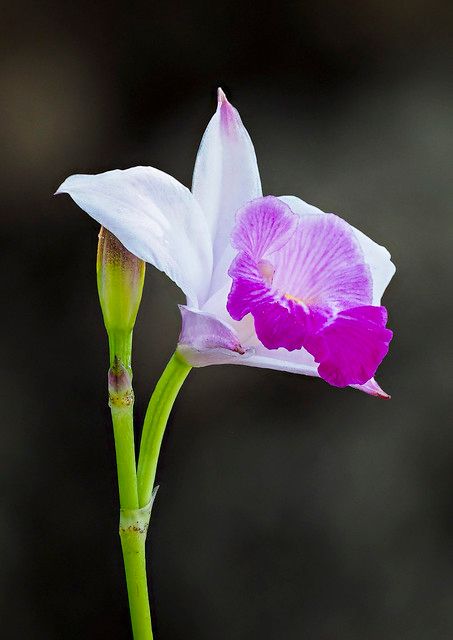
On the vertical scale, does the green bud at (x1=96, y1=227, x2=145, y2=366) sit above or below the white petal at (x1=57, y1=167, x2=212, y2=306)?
below

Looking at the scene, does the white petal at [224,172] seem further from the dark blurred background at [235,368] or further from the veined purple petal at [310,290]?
the dark blurred background at [235,368]

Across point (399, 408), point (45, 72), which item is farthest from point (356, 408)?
point (45, 72)

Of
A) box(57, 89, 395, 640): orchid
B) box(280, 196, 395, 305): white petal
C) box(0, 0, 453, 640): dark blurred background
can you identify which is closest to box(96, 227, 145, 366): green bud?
box(57, 89, 395, 640): orchid

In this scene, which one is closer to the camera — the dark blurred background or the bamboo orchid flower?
the bamboo orchid flower

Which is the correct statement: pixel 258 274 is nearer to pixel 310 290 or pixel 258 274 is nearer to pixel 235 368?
pixel 310 290

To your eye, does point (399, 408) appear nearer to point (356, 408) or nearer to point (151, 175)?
point (356, 408)

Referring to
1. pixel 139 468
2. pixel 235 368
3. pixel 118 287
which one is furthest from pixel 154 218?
pixel 235 368

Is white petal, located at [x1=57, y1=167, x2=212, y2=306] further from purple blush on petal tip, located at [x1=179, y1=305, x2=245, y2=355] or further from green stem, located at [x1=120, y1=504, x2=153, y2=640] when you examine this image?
green stem, located at [x1=120, y1=504, x2=153, y2=640]
